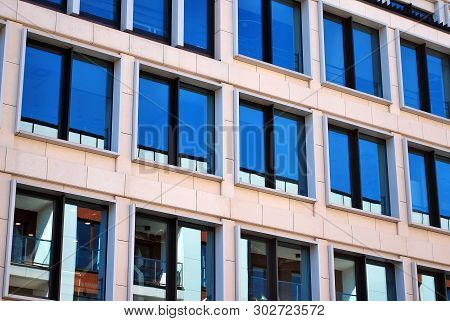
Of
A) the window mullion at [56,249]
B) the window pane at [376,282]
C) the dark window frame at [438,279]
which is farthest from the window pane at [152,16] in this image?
the dark window frame at [438,279]

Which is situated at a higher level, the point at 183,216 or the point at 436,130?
the point at 436,130

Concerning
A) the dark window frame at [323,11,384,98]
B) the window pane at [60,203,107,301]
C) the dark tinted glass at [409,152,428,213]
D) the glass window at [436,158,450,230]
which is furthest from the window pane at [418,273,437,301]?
the window pane at [60,203,107,301]

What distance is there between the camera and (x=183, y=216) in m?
28.5

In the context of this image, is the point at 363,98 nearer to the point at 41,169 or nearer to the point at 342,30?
the point at 342,30

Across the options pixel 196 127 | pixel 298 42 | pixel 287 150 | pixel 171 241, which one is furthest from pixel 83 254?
pixel 298 42

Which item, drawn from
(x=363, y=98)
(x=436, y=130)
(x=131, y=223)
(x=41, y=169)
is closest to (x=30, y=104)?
(x=41, y=169)

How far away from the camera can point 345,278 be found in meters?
31.9

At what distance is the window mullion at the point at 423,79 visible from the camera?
36.3 meters

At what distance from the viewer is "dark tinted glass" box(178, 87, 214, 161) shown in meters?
29.9

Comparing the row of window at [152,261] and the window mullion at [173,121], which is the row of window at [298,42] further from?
the row of window at [152,261]

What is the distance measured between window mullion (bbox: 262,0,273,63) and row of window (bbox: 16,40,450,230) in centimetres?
178

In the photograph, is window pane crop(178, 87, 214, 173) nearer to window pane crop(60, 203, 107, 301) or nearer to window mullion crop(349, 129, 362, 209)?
window pane crop(60, 203, 107, 301)
